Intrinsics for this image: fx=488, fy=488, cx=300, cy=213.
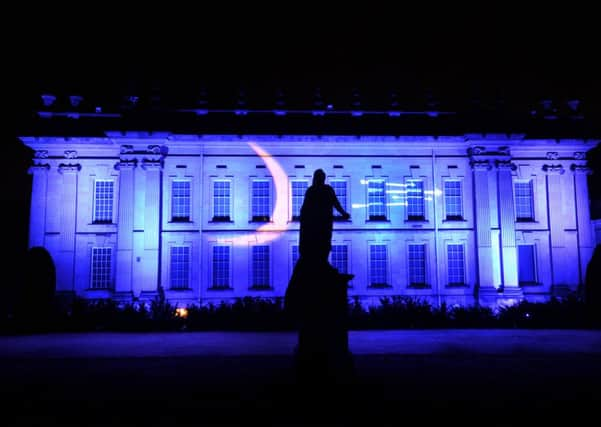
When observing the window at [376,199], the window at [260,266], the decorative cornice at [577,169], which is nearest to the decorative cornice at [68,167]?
the window at [260,266]

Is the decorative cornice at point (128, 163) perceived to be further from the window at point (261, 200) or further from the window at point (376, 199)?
the window at point (376, 199)

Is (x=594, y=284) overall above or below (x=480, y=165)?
below

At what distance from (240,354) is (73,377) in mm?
4227

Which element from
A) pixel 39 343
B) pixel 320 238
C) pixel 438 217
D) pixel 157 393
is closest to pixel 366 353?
pixel 320 238

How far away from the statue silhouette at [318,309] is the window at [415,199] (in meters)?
21.2

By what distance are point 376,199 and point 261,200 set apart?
688cm

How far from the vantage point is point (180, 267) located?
28000 millimetres

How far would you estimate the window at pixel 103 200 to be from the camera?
28.4 metres

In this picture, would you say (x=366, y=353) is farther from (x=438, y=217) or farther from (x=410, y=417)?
(x=438, y=217)

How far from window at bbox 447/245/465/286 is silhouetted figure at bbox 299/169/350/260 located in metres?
21.6

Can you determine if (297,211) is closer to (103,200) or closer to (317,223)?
(103,200)

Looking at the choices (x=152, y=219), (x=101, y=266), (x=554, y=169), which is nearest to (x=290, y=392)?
(x=152, y=219)

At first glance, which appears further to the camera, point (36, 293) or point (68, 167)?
point (68, 167)

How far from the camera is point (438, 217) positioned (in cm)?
2905
